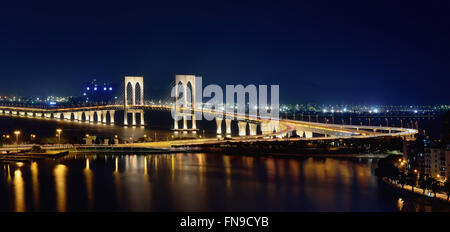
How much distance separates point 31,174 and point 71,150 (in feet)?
9.30

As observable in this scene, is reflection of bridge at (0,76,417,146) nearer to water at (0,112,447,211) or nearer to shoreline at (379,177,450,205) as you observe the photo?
water at (0,112,447,211)

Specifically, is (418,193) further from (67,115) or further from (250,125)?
(67,115)

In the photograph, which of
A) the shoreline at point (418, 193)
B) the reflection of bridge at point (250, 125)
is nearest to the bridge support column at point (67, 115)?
the reflection of bridge at point (250, 125)

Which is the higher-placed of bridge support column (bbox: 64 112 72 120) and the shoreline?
bridge support column (bbox: 64 112 72 120)

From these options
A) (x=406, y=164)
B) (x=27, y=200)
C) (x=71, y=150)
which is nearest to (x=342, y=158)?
(x=406, y=164)

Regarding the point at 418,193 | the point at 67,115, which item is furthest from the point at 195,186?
the point at 67,115

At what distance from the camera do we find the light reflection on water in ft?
17.6

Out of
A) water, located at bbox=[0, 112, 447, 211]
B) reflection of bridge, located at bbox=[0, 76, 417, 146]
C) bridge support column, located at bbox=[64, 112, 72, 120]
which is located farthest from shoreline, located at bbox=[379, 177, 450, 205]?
bridge support column, located at bbox=[64, 112, 72, 120]

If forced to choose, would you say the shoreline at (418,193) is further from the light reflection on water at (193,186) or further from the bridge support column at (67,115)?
the bridge support column at (67,115)

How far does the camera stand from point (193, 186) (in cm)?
641

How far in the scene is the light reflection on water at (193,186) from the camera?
537cm

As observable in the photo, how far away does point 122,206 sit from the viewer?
5.36 metres
